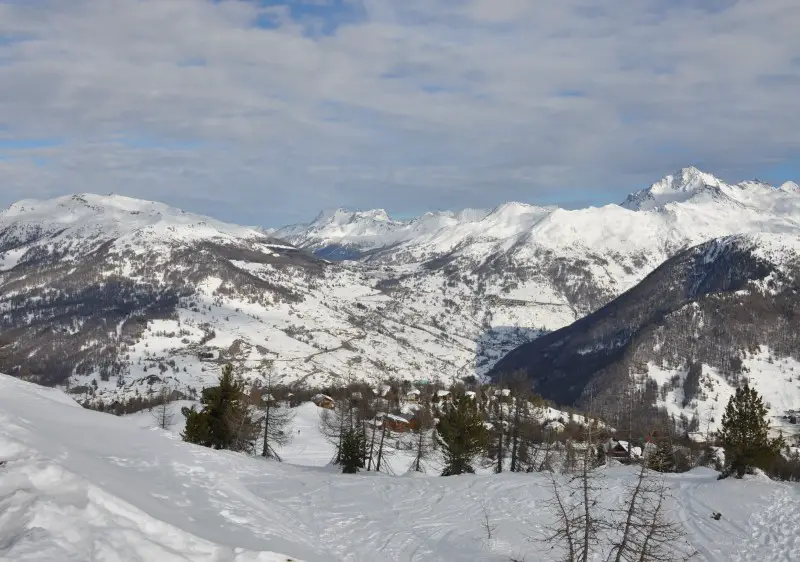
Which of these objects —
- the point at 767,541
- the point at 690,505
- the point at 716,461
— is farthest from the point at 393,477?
the point at 716,461

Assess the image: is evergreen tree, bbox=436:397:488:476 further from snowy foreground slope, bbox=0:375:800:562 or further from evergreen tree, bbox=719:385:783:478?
evergreen tree, bbox=719:385:783:478

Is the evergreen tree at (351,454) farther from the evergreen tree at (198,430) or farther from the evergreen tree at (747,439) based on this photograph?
the evergreen tree at (747,439)

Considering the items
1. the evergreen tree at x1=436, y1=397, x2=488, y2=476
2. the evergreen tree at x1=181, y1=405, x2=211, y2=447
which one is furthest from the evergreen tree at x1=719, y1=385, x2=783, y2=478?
the evergreen tree at x1=181, y1=405, x2=211, y2=447

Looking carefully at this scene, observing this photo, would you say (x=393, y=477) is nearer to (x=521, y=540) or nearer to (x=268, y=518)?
(x=521, y=540)

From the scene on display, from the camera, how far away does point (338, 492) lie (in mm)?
35688

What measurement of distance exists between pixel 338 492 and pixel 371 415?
4356 centimetres

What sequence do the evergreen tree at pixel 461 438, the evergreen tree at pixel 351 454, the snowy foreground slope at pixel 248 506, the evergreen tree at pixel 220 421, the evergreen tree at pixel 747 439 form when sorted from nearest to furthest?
the snowy foreground slope at pixel 248 506, the evergreen tree at pixel 351 454, the evergreen tree at pixel 747 439, the evergreen tree at pixel 220 421, the evergreen tree at pixel 461 438

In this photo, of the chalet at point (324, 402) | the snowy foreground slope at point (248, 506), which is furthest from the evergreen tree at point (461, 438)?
the chalet at point (324, 402)

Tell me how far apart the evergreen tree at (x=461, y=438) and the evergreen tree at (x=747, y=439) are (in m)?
22.0

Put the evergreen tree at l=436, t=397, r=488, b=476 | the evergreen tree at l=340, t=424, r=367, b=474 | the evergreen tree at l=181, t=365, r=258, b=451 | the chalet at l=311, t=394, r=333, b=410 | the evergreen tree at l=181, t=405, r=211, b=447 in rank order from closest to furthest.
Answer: the evergreen tree at l=340, t=424, r=367, b=474
the evergreen tree at l=181, t=405, r=211, b=447
the evergreen tree at l=181, t=365, r=258, b=451
the evergreen tree at l=436, t=397, r=488, b=476
the chalet at l=311, t=394, r=333, b=410

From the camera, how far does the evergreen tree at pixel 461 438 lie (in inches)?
2138

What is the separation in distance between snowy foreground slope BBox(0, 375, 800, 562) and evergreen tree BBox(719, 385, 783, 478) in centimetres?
409

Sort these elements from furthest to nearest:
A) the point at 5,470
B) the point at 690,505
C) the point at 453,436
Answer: the point at 453,436 < the point at 690,505 < the point at 5,470

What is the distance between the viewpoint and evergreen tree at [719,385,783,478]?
155 feet
